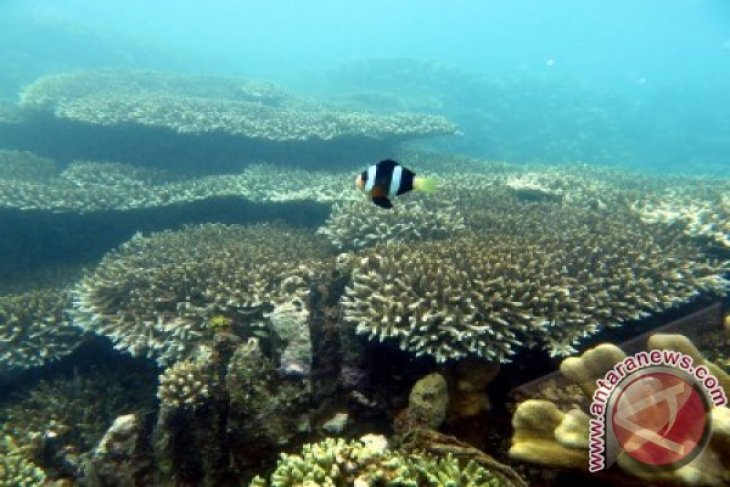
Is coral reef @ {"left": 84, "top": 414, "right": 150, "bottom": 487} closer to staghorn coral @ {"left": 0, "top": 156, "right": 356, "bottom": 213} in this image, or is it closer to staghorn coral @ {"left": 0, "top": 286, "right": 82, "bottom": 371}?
staghorn coral @ {"left": 0, "top": 286, "right": 82, "bottom": 371}

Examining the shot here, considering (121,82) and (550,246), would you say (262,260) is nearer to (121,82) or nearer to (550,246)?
(550,246)

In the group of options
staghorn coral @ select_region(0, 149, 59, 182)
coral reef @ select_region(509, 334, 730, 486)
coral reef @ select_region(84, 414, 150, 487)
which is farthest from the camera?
staghorn coral @ select_region(0, 149, 59, 182)

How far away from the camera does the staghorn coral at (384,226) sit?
685cm

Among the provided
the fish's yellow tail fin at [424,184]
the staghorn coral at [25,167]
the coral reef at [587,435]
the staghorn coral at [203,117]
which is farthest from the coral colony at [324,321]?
the staghorn coral at [203,117]

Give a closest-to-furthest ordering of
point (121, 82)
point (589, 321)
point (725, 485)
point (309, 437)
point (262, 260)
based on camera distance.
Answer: point (725, 485) → point (309, 437) → point (589, 321) → point (262, 260) → point (121, 82)

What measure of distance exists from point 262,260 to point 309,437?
292 centimetres

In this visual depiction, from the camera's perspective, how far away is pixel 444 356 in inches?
155

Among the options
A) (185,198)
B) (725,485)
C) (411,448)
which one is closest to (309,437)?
(411,448)

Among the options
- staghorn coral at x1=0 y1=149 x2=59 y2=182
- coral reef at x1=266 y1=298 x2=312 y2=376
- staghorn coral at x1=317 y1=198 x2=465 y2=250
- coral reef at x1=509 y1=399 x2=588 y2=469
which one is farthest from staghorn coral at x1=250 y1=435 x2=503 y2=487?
staghorn coral at x1=0 y1=149 x2=59 y2=182

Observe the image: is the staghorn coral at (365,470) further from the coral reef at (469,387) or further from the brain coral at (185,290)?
the brain coral at (185,290)

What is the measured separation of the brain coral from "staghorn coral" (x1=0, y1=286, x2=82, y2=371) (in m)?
0.33

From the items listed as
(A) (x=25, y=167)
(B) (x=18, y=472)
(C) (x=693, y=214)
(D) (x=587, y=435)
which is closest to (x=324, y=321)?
(D) (x=587, y=435)

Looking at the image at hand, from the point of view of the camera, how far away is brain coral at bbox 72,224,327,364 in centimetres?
527

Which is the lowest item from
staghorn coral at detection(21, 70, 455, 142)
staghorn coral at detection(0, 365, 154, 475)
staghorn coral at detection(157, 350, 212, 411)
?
staghorn coral at detection(0, 365, 154, 475)
